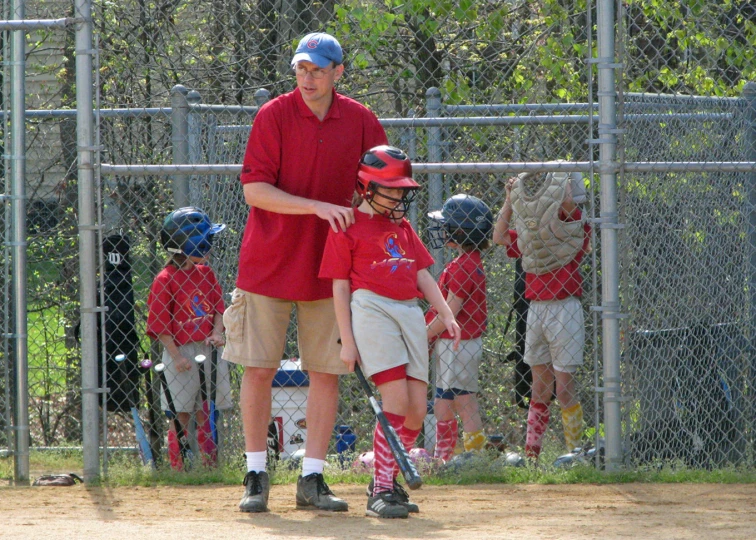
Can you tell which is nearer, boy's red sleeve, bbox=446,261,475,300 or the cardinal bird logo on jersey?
the cardinal bird logo on jersey

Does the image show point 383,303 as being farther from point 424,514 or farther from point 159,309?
point 159,309

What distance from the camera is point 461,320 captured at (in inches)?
243

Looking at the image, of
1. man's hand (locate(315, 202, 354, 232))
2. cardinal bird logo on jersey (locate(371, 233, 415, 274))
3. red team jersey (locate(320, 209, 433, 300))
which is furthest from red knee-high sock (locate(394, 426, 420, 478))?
man's hand (locate(315, 202, 354, 232))

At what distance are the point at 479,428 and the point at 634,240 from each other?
1414 mm

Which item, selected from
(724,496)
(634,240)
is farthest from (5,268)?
(724,496)

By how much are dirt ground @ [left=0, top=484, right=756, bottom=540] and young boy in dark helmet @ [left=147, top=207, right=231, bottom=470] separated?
809mm

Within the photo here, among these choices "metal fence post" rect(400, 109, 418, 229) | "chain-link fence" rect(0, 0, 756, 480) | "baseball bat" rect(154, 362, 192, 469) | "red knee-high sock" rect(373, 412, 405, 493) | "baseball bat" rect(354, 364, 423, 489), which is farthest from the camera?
"metal fence post" rect(400, 109, 418, 229)

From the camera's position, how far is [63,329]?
26.6 feet

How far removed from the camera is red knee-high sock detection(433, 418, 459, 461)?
6.06m

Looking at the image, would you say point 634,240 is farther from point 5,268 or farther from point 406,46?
point 5,268

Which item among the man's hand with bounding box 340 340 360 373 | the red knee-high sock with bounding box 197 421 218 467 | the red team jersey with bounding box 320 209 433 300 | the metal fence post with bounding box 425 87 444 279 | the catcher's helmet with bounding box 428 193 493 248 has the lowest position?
the red knee-high sock with bounding box 197 421 218 467

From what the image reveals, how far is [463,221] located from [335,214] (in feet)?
6.19

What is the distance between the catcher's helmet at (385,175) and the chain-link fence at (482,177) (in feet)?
3.25

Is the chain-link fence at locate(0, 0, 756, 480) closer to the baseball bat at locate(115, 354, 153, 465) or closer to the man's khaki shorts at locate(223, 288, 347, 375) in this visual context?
the baseball bat at locate(115, 354, 153, 465)
